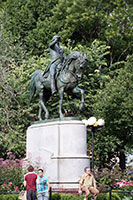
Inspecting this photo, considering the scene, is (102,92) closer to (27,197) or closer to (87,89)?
(87,89)

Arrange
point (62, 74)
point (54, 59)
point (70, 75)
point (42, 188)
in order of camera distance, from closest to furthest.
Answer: point (42, 188) → point (70, 75) → point (62, 74) → point (54, 59)

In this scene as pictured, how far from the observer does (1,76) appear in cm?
2714

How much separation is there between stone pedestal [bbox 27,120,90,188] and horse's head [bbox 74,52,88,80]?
2.02 meters

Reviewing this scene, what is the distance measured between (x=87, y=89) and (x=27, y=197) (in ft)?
56.3

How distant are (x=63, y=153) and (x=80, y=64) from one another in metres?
3.67

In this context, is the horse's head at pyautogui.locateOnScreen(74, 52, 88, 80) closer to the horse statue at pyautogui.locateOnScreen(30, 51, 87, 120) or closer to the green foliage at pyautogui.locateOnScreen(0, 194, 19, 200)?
the horse statue at pyautogui.locateOnScreen(30, 51, 87, 120)

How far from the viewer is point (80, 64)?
53.6ft

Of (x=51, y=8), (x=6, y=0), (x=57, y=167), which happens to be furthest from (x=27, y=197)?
(x=6, y=0)

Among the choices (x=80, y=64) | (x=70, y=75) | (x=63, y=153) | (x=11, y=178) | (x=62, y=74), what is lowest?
(x=11, y=178)

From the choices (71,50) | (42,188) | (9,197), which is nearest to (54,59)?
(9,197)

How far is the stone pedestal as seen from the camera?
51.0 ft

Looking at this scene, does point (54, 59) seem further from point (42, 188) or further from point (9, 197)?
point (42, 188)

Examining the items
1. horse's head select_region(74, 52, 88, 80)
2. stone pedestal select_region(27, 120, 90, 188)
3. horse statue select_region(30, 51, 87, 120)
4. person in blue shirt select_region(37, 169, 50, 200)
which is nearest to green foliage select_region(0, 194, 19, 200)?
stone pedestal select_region(27, 120, 90, 188)

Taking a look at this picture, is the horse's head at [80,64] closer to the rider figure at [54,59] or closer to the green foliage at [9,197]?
the rider figure at [54,59]
